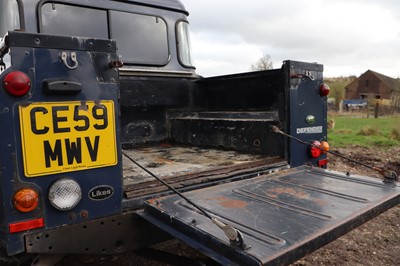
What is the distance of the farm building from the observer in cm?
5638

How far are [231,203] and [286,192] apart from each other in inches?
19.4

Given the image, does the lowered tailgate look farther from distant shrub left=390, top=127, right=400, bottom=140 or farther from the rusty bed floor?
distant shrub left=390, top=127, right=400, bottom=140

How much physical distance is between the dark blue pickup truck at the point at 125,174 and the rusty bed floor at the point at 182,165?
0.6 inches

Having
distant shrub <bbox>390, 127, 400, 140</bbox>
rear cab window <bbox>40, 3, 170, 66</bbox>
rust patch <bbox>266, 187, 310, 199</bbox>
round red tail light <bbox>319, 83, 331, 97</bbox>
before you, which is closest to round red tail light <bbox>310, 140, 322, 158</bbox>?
round red tail light <bbox>319, 83, 331, 97</bbox>

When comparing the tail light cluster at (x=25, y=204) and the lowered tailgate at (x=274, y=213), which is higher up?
the tail light cluster at (x=25, y=204)

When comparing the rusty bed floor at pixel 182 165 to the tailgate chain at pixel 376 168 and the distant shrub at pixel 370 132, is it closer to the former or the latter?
the tailgate chain at pixel 376 168

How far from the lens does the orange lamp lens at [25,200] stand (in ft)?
5.67

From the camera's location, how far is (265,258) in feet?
4.99

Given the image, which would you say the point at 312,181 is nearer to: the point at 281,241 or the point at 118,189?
the point at 281,241

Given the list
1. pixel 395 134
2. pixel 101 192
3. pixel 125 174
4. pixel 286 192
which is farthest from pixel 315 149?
pixel 395 134

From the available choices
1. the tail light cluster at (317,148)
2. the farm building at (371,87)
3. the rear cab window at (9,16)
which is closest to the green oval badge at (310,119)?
the tail light cluster at (317,148)

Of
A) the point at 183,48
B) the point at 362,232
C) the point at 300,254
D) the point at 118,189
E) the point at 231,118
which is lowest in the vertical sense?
the point at 362,232

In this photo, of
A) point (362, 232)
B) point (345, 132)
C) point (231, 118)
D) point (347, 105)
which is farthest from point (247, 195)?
point (347, 105)

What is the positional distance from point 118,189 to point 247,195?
921 millimetres
